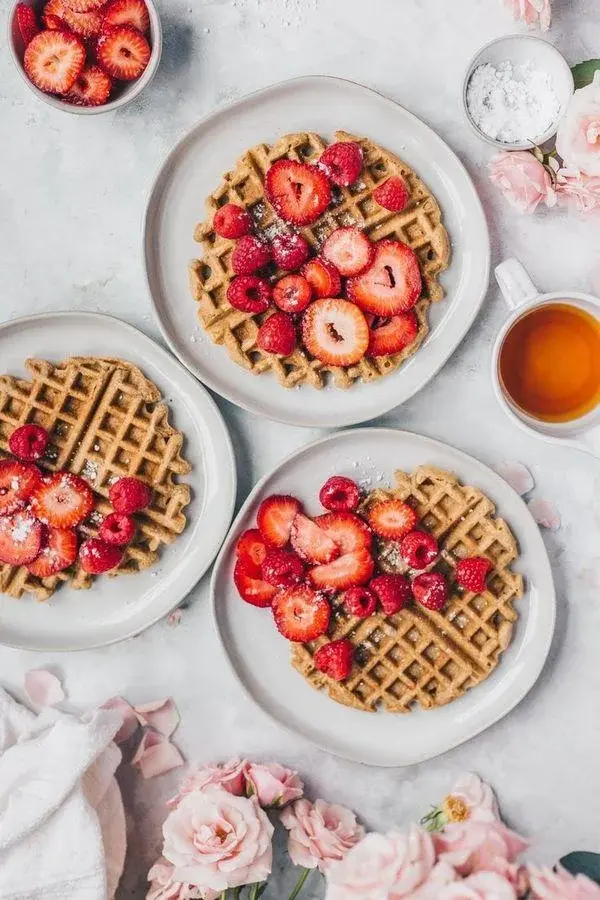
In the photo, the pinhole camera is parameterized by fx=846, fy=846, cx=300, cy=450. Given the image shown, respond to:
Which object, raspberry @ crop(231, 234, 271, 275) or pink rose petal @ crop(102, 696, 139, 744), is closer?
raspberry @ crop(231, 234, 271, 275)

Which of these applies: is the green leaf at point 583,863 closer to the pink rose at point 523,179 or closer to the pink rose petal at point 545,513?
the pink rose petal at point 545,513

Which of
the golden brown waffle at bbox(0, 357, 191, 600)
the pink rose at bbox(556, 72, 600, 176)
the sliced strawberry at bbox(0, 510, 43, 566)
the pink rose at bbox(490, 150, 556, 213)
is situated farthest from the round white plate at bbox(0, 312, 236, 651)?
the pink rose at bbox(556, 72, 600, 176)

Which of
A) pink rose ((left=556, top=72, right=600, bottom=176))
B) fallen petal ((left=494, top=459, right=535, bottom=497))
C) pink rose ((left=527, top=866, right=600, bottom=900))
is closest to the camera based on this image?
pink rose ((left=527, top=866, right=600, bottom=900))

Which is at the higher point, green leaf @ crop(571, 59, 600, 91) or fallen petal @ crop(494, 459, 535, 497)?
green leaf @ crop(571, 59, 600, 91)

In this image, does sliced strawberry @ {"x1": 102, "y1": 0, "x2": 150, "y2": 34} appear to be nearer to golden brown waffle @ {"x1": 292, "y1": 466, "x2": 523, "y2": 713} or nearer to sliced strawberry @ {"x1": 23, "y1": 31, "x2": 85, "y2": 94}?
sliced strawberry @ {"x1": 23, "y1": 31, "x2": 85, "y2": 94}

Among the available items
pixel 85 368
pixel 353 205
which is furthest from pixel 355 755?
pixel 353 205

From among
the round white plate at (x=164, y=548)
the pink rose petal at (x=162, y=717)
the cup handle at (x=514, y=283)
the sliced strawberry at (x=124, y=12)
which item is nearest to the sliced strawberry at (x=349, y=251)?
the cup handle at (x=514, y=283)

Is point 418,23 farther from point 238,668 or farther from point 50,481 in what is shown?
point 238,668
